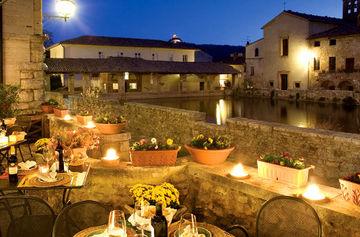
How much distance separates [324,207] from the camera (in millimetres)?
3604

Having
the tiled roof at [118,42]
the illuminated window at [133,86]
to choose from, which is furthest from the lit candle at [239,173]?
the tiled roof at [118,42]

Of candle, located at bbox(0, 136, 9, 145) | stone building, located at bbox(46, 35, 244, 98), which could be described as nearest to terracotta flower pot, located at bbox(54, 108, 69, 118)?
candle, located at bbox(0, 136, 9, 145)

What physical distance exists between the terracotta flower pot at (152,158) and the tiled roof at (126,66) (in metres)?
29.4

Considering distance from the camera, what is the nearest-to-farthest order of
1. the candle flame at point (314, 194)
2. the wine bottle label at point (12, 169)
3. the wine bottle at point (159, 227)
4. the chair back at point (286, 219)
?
the wine bottle at point (159, 227), the chair back at point (286, 219), the candle flame at point (314, 194), the wine bottle label at point (12, 169)

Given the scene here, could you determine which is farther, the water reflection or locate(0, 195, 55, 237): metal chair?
the water reflection

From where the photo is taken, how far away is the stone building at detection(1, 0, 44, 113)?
10875mm

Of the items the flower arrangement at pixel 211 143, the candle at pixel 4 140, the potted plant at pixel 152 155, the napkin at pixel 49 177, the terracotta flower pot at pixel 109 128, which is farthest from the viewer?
the terracotta flower pot at pixel 109 128

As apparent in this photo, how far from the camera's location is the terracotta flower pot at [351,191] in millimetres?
3596

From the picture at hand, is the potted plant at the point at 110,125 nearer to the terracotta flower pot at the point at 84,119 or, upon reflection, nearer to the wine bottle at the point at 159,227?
the terracotta flower pot at the point at 84,119

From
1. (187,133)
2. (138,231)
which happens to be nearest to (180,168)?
(138,231)

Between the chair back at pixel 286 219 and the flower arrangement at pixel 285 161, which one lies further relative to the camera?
the flower arrangement at pixel 285 161

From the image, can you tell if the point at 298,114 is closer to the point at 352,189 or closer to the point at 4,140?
the point at 4,140

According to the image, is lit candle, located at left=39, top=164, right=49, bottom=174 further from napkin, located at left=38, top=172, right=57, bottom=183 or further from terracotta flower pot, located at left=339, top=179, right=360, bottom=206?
terracotta flower pot, located at left=339, top=179, right=360, bottom=206

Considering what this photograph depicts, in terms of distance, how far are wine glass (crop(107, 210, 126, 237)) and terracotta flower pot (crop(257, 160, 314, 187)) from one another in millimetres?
2243
